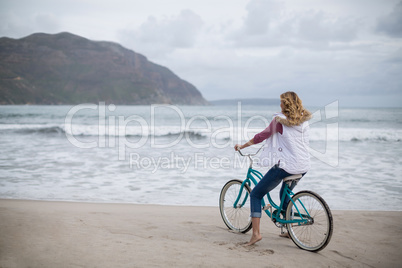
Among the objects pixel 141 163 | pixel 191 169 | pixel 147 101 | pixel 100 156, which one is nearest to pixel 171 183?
pixel 191 169

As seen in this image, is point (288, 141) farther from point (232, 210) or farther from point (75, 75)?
point (75, 75)

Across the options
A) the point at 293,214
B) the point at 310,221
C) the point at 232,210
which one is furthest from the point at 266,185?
the point at 232,210

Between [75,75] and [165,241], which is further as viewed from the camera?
[75,75]

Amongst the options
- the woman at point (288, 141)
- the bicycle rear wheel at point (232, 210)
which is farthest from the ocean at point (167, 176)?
the woman at point (288, 141)

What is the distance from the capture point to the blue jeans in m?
3.66

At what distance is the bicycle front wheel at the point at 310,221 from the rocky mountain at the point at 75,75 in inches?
2808

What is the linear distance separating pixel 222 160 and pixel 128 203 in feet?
19.9

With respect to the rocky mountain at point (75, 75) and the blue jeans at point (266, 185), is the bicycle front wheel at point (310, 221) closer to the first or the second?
the blue jeans at point (266, 185)

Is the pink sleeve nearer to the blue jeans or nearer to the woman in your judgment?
the woman

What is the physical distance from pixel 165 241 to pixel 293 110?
2.35 metres

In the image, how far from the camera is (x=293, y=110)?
11.6 feet

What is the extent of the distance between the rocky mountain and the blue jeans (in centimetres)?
7107

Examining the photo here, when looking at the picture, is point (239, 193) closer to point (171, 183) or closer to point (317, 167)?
point (171, 183)

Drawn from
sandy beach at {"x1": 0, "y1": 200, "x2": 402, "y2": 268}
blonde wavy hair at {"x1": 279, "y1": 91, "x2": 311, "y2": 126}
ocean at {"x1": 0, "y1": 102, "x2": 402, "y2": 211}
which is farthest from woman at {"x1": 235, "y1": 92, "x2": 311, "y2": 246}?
ocean at {"x1": 0, "y1": 102, "x2": 402, "y2": 211}
